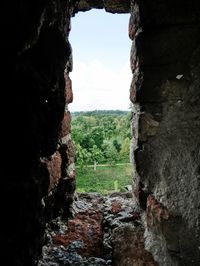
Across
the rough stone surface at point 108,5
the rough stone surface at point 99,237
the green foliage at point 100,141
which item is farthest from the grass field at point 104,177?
the rough stone surface at point 108,5

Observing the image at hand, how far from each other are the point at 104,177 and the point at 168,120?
200cm

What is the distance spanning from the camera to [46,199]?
49.0 inches

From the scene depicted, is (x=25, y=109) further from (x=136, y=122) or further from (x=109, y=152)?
(x=109, y=152)

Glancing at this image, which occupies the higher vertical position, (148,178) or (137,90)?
(137,90)

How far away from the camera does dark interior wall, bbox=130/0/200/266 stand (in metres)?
1.10

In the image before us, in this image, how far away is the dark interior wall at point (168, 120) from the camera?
1104 millimetres

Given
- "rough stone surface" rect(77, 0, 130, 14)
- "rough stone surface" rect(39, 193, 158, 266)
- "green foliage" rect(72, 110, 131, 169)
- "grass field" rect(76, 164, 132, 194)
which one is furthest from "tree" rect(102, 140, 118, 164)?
"rough stone surface" rect(77, 0, 130, 14)

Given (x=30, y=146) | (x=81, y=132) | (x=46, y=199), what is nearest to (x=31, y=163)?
(x=30, y=146)

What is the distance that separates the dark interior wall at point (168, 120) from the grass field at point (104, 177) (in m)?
1.48

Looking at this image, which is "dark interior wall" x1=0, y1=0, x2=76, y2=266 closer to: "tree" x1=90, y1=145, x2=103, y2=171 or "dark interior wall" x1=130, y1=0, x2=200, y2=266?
"dark interior wall" x1=130, y1=0, x2=200, y2=266

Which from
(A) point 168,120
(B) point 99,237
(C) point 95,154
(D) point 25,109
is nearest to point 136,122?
(A) point 168,120

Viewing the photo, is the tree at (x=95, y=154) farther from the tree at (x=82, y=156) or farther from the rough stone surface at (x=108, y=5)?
the rough stone surface at (x=108, y=5)

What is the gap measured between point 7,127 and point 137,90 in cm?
66

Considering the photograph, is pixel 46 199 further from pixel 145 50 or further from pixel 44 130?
pixel 145 50
